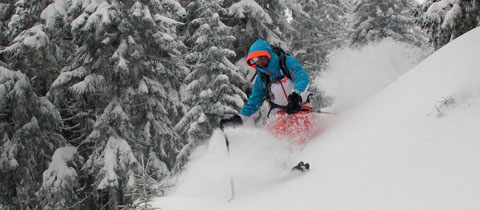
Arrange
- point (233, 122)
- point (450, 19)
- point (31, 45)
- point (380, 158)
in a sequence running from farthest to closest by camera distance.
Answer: point (31, 45), point (450, 19), point (233, 122), point (380, 158)

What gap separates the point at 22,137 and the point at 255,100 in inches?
341

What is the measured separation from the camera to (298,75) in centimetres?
555

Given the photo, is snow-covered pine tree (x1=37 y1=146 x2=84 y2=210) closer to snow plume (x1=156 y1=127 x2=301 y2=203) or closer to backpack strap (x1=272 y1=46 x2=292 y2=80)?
snow plume (x1=156 y1=127 x2=301 y2=203)

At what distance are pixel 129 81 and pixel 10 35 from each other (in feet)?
13.4

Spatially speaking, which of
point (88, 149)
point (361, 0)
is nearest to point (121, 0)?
point (88, 149)

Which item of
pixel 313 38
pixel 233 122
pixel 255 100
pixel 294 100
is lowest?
pixel 233 122

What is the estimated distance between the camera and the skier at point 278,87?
18.0 feet

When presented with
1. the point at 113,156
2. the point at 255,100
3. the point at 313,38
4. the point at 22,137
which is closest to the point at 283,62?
the point at 255,100

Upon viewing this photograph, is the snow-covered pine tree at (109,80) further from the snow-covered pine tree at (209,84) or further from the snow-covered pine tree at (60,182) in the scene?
the snow-covered pine tree at (209,84)

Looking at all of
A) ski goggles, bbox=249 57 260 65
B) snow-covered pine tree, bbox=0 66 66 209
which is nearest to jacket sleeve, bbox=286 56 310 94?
ski goggles, bbox=249 57 260 65

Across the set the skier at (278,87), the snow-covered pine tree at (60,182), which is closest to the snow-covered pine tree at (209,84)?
the snow-covered pine tree at (60,182)

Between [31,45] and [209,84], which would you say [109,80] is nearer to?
[31,45]

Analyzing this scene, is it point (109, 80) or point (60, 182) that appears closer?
point (60, 182)

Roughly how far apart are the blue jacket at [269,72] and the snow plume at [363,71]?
1.37 m
